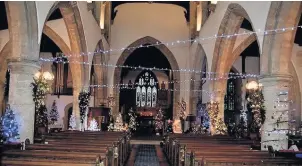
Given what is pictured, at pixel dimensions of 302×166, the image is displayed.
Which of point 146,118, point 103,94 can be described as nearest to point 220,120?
point 103,94

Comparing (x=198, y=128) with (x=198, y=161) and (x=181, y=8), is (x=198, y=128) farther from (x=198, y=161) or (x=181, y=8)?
(x=198, y=161)

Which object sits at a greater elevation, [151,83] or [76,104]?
[151,83]

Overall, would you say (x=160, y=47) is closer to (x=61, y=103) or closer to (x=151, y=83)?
(x=61, y=103)

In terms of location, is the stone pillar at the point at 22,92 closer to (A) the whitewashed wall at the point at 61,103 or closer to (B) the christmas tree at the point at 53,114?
(B) the christmas tree at the point at 53,114

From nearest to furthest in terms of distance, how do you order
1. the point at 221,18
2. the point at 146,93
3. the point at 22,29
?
1. the point at 22,29
2. the point at 221,18
3. the point at 146,93

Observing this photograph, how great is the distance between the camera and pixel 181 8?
23766 mm

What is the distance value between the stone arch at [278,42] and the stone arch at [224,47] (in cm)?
290

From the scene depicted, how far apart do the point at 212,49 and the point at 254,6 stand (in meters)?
5.27

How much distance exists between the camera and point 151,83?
106 ft

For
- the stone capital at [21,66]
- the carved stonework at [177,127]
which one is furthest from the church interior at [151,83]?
the carved stonework at [177,127]

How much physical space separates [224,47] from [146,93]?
1724 centimetres

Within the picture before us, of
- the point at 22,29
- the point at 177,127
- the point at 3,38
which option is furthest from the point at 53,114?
the point at 22,29

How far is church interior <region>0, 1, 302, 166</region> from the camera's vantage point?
8953 millimetres

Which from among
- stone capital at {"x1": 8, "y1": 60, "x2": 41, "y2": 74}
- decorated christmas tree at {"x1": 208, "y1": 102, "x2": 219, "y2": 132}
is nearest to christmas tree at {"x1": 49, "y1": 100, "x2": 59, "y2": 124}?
decorated christmas tree at {"x1": 208, "y1": 102, "x2": 219, "y2": 132}
